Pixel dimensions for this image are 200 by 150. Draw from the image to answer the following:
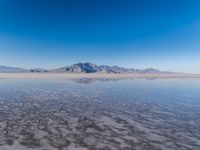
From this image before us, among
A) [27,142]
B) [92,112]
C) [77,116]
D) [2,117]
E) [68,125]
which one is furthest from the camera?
[92,112]

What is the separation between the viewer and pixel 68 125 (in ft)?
44.1

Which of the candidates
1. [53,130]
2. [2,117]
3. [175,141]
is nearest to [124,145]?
[175,141]

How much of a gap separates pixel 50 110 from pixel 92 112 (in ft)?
10.3

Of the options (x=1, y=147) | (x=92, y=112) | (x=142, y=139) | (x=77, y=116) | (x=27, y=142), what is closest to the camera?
(x=1, y=147)

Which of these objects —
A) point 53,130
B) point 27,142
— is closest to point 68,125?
point 53,130

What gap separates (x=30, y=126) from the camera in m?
13.0

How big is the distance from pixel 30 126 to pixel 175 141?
296 inches

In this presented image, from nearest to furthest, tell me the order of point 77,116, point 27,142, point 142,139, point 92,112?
point 27,142 → point 142,139 → point 77,116 → point 92,112

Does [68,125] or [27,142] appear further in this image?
[68,125]

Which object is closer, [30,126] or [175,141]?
[175,141]

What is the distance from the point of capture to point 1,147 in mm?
9484

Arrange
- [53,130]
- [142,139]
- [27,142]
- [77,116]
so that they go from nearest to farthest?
[27,142]
[142,139]
[53,130]
[77,116]

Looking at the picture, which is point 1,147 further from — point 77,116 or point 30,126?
point 77,116

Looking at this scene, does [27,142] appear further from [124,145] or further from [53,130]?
[124,145]
